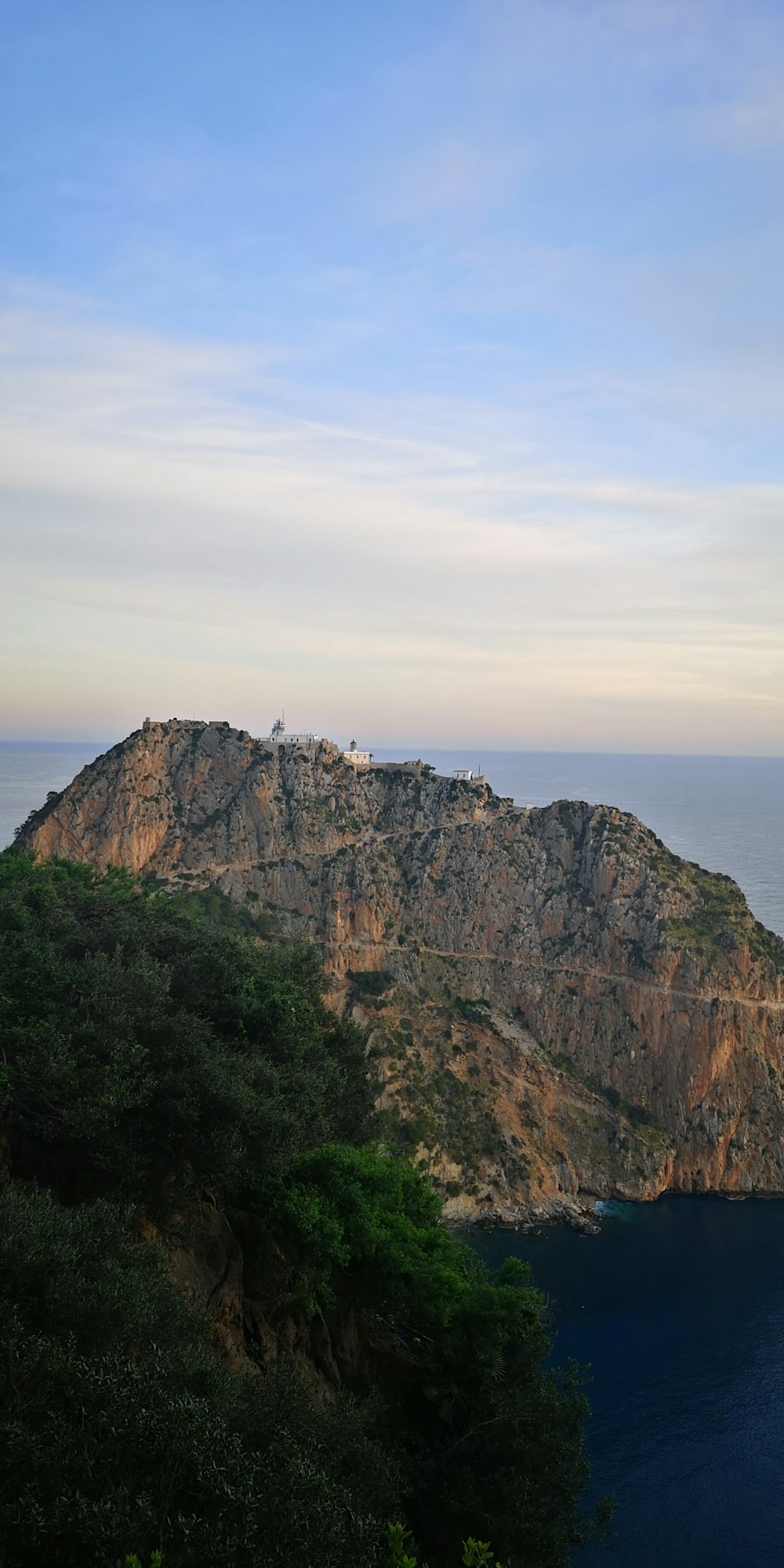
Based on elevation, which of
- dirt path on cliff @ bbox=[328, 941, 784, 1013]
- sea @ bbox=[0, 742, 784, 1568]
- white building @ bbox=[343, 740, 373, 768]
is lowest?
sea @ bbox=[0, 742, 784, 1568]

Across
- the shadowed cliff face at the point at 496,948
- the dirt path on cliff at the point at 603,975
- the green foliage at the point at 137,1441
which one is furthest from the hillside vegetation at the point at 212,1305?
the dirt path on cliff at the point at 603,975

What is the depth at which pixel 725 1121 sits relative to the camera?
66625 millimetres

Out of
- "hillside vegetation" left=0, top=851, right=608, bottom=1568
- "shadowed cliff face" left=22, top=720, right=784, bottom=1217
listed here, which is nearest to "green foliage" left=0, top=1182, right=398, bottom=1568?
"hillside vegetation" left=0, top=851, right=608, bottom=1568

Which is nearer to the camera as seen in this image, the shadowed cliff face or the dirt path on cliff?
the shadowed cliff face

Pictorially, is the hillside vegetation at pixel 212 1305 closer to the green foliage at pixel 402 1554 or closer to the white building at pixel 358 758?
the green foliage at pixel 402 1554

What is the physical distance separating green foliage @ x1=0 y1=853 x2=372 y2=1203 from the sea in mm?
12901

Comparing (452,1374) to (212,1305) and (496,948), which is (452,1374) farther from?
(496,948)

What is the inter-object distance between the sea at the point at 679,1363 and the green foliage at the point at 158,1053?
1290 centimetres

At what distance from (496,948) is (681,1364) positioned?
3947 cm

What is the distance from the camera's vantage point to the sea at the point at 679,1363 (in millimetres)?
34125

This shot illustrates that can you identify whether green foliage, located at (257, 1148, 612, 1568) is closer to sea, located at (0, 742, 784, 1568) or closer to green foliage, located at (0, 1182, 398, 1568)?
green foliage, located at (0, 1182, 398, 1568)

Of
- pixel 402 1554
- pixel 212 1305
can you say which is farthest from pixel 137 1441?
pixel 212 1305

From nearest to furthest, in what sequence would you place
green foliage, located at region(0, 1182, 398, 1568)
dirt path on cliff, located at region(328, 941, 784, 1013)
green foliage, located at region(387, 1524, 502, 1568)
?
green foliage, located at region(0, 1182, 398, 1568) < green foliage, located at region(387, 1524, 502, 1568) < dirt path on cliff, located at region(328, 941, 784, 1013)

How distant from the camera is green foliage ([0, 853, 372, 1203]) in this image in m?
18.5
